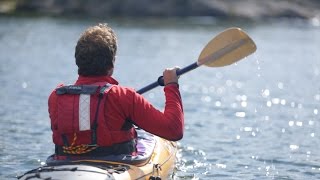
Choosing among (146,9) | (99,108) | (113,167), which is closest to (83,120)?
(99,108)

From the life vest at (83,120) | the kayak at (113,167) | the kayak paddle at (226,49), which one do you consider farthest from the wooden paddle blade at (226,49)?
the life vest at (83,120)

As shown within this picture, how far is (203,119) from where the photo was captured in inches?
505

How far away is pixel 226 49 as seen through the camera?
7.22 m

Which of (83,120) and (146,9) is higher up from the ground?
(146,9)

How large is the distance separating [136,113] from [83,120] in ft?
1.47

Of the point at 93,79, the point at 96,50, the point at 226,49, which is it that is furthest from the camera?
the point at 226,49

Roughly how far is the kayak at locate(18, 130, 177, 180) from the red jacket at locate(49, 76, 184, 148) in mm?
307

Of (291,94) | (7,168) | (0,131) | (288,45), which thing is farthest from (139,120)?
(288,45)

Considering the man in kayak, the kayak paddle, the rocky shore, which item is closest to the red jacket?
the man in kayak

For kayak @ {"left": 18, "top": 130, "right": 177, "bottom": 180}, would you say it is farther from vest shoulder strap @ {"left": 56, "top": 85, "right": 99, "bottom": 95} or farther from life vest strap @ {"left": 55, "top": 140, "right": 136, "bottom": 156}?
vest shoulder strap @ {"left": 56, "top": 85, "right": 99, "bottom": 95}

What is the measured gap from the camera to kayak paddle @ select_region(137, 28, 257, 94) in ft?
23.3

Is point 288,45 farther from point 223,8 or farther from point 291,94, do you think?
point 223,8

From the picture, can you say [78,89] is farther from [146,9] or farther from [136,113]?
[146,9]

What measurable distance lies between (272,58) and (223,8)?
2475 cm
